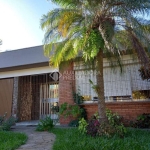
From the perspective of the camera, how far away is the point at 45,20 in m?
7.45

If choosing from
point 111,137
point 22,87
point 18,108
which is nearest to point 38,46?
point 22,87

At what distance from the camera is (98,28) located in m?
6.93

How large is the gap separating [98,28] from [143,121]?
472 centimetres

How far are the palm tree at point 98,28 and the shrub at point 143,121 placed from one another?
2.59 meters

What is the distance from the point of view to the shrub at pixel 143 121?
8531mm

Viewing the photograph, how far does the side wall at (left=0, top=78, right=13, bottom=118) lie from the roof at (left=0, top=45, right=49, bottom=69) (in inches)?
53.5

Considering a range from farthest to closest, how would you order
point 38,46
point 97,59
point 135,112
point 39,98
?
point 39,98
point 38,46
point 135,112
point 97,59

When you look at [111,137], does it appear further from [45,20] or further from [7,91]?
[7,91]

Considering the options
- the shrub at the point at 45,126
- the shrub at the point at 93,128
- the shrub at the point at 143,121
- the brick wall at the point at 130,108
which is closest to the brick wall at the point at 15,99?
the shrub at the point at 45,126

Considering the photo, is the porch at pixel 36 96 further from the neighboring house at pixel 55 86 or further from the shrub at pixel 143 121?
the shrub at pixel 143 121

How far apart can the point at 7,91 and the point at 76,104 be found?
5.76m

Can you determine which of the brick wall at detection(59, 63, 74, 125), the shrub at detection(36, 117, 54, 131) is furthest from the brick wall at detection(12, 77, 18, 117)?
the shrub at detection(36, 117, 54, 131)

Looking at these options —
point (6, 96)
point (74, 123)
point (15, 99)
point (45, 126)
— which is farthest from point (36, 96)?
point (45, 126)

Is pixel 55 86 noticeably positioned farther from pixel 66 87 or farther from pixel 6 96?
pixel 6 96
